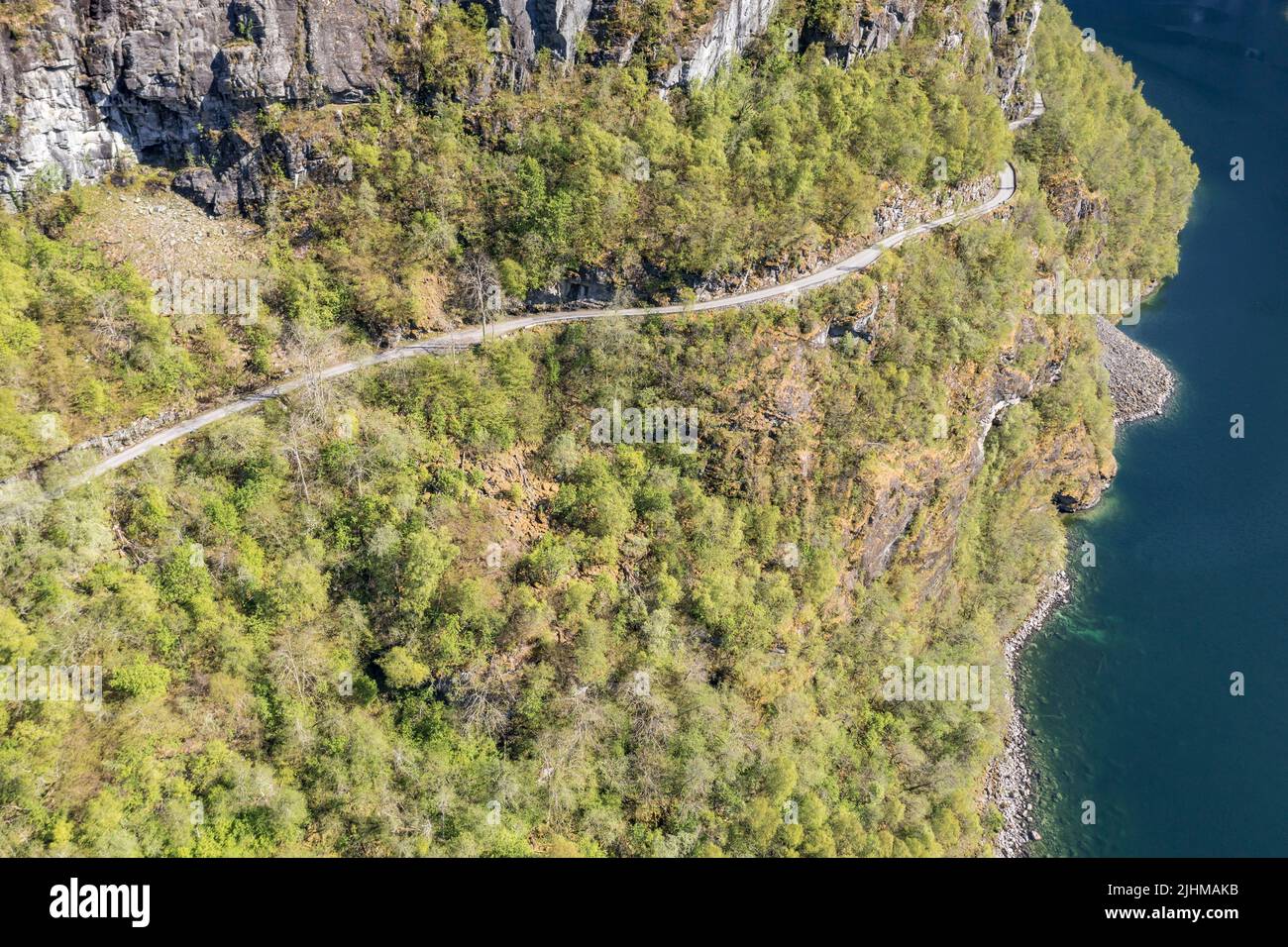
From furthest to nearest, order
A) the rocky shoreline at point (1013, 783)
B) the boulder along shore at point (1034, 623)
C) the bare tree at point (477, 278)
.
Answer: the boulder along shore at point (1034, 623), the rocky shoreline at point (1013, 783), the bare tree at point (477, 278)

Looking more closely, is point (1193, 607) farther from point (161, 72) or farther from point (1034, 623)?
point (161, 72)

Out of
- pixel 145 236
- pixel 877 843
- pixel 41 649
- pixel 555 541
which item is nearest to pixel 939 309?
pixel 555 541

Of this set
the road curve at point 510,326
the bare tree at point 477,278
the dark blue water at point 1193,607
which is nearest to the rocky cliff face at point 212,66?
the bare tree at point 477,278

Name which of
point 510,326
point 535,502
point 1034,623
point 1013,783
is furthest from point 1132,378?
point 535,502

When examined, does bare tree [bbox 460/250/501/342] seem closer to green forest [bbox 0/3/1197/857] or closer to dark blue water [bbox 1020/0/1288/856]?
green forest [bbox 0/3/1197/857]

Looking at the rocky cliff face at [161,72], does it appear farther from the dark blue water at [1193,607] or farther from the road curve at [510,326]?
the dark blue water at [1193,607]

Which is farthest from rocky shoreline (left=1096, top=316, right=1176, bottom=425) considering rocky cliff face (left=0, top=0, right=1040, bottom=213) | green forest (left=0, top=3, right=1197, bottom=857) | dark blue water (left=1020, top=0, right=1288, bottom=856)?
rocky cliff face (left=0, top=0, right=1040, bottom=213)

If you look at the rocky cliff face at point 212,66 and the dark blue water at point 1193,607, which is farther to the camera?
the dark blue water at point 1193,607
